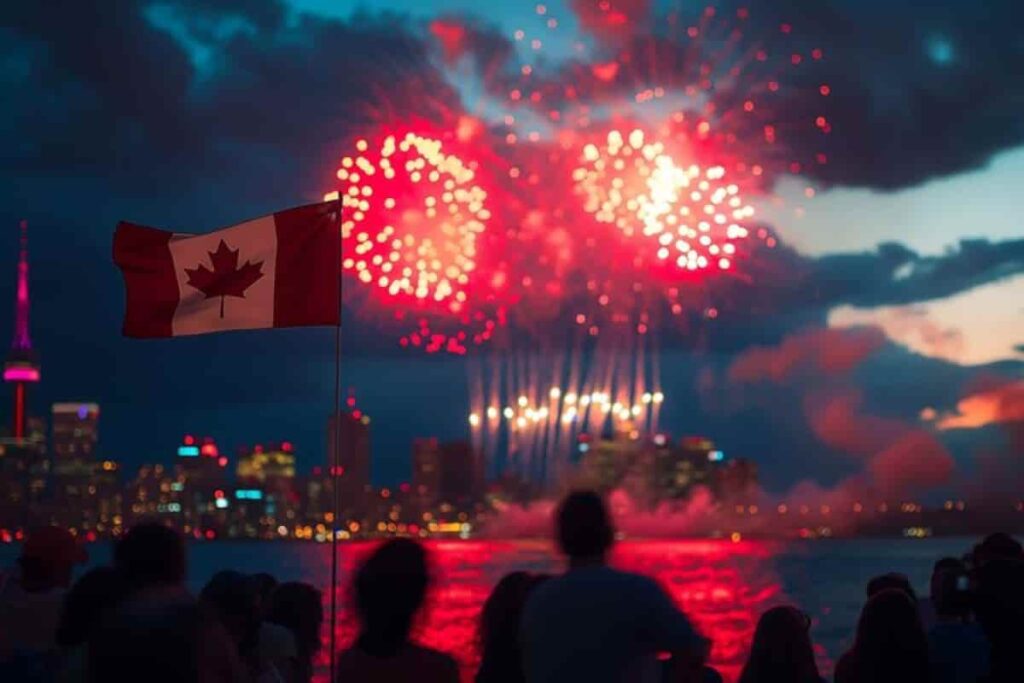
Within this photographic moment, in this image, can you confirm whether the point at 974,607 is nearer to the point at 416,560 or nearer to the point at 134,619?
the point at 416,560

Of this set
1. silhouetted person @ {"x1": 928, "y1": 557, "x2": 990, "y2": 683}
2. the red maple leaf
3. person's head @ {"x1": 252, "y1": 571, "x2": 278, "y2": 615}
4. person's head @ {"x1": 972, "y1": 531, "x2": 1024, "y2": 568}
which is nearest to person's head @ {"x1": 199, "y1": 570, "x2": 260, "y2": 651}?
person's head @ {"x1": 252, "y1": 571, "x2": 278, "y2": 615}

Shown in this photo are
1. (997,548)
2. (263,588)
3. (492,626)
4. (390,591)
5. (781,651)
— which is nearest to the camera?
(390,591)

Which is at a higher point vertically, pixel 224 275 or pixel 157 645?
pixel 224 275

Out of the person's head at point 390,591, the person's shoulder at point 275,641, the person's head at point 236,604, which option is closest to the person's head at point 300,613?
the person's shoulder at point 275,641

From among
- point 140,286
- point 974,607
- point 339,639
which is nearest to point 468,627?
point 339,639

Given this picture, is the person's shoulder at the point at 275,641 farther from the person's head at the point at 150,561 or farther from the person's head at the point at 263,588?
the person's head at the point at 150,561

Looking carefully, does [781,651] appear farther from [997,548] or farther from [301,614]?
[301,614]

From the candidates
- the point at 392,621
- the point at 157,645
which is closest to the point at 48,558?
the point at 157,645
